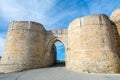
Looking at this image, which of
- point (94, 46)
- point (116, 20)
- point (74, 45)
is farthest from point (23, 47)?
point (116, 20)

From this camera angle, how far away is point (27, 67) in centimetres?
1284

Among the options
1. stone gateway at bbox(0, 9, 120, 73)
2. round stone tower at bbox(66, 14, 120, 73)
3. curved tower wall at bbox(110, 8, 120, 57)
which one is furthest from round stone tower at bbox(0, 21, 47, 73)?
curved tower wall at bbox(110, 8, 120, 57)

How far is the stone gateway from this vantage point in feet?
34.4

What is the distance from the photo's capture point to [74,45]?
12.0 meters

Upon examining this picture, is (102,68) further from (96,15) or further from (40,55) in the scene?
(40,55)

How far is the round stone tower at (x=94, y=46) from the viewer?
403 inches

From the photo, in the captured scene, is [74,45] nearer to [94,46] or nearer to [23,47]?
[94,46]

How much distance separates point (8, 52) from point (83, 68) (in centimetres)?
795

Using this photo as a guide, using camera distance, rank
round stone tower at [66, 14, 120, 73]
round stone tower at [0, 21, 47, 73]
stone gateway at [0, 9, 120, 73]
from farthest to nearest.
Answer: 1. round stone tower at [0, 21, 47, 73]
2. stone gateway at [0, 9, 120, 73]
3. round stone tower at [66, 14, 120, 73]

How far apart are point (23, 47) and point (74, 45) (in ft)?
17.5

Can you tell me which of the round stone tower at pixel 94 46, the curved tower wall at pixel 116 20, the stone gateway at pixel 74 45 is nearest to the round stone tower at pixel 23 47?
the stone gateway at pixel 74 45

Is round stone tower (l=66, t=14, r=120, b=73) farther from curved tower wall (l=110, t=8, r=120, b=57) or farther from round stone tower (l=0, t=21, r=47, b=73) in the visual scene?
Answer: round stone tower (l=0, t=21, r=47, b=73)

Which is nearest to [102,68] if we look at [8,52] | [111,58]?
[111,58]

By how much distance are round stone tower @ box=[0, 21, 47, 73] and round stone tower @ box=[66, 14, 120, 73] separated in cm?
405
